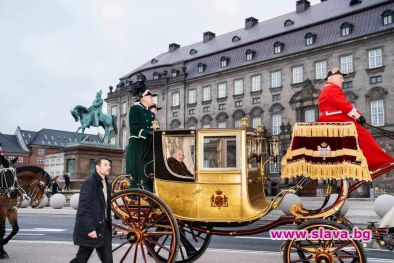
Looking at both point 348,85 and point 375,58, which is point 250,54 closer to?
point 348,85

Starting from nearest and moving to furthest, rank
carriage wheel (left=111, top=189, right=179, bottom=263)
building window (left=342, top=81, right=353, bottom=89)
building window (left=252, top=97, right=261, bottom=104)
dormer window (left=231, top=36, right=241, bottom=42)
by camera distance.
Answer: carriage wheel (left=111, top=189, right=179, bottom=263), building window (left=342, top=81, right=353, bottom=89), building window (left=252, top=97, right=261, bottom=104), dormer window (left=231, top=36, right=241, bottom=42)

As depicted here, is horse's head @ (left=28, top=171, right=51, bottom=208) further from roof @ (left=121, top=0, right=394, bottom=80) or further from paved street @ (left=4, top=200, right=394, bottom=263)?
roof @ (left=121, top=0, right=394, bottom=80)

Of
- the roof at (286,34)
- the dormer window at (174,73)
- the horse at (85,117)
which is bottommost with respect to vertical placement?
the horse at (85,117)

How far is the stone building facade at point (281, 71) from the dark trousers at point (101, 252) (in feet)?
105

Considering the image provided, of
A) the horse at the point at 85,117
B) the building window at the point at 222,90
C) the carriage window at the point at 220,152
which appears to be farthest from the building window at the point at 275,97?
the carriage window at the point at 220,152

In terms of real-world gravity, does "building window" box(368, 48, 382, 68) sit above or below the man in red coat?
above

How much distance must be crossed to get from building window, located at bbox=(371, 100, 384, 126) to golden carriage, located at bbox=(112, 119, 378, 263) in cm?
3221

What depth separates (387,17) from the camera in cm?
3519

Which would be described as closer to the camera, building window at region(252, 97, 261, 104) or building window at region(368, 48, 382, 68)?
building window at region(368, 48, 382, 68)

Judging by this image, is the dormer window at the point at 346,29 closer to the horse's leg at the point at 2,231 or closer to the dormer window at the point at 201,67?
the dormer window at the point at 201,67

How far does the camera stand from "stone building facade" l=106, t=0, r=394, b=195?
35.9 metres

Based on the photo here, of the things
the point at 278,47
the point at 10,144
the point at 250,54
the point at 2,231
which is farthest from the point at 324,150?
the point at 10,144

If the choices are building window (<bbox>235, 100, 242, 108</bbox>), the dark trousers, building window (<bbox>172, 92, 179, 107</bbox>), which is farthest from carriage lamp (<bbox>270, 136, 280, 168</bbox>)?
building window (<bbox>172, 92, 179, 107</bbox>)

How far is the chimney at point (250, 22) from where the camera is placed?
52562 millimetres
